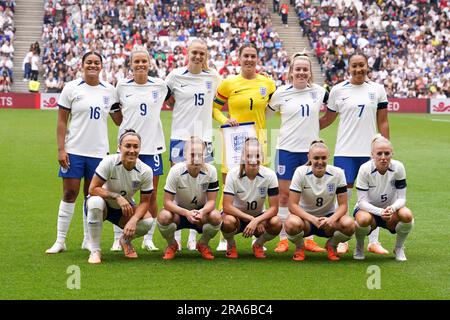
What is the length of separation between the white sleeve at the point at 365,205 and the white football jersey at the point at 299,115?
3.00 feet

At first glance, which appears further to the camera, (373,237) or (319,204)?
(373,237)

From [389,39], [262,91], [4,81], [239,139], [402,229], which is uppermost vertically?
[389,39]

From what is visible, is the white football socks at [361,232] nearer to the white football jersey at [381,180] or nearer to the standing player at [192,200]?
the white football jersey at [381,180]

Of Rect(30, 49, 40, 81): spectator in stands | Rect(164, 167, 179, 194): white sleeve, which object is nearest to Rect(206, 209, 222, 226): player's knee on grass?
Rect(164, 167, 179, 194): white sleeve

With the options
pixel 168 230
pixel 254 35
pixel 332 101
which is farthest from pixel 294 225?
pixel 254 35

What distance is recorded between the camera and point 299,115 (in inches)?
342

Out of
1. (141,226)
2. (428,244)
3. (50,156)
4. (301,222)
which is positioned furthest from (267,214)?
(50,156)

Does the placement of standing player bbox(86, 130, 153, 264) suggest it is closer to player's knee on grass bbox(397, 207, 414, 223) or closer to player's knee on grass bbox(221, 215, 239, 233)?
player's knee on grass bbox(221, 215, 239, 233)

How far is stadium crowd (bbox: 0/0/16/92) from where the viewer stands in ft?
111

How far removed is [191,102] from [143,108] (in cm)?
55

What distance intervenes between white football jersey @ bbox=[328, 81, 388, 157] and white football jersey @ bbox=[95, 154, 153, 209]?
6.86ft

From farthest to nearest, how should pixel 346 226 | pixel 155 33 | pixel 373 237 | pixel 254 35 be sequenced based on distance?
1. pixel 254 35
2. pixel 155 33
3. pixel 373 237
4. pixel 346 226

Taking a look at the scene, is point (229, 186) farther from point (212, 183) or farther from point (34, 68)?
point (34, 68)
